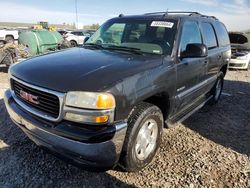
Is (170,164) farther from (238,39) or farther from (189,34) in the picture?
(238,39)

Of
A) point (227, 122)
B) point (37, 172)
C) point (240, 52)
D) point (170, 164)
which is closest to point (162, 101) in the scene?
point (170, 164)

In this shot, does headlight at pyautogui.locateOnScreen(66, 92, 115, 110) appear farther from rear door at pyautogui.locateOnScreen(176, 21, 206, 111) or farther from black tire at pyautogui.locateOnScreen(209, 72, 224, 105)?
black tire at pyautogui.locateOnScreen(209, 72, 224, 105)

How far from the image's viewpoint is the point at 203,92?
4883 mm

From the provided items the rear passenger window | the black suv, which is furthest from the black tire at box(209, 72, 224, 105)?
the black suv

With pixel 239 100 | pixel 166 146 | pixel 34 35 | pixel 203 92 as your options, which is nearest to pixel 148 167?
pixel 166 146

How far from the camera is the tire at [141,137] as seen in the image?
9.29ft

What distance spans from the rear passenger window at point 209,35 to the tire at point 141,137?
215cm

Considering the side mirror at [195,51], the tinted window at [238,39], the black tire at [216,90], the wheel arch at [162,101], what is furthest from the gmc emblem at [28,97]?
the tinted window at [238,39]

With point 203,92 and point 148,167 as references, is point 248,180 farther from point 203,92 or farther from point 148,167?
point 203,92

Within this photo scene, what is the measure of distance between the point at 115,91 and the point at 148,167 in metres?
1.34

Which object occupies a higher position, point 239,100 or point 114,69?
point 114,69

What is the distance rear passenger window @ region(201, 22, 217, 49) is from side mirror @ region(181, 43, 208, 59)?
1108 millimetres

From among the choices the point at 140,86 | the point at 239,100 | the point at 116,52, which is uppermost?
the point at 116,52

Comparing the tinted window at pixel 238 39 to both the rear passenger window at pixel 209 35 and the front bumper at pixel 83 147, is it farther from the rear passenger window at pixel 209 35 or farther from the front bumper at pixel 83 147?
the front bumper at pixel 83 147
